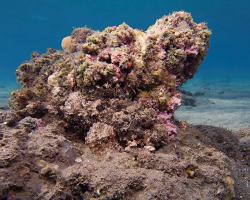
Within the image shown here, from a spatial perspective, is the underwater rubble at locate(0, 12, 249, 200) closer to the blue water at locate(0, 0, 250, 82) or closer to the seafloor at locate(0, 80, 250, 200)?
the seafloor at locate(0, 80, 250, 200)

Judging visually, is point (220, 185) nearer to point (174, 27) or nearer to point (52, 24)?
point (174, 27)

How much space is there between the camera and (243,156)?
6152mm

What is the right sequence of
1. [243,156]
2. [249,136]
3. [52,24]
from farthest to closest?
[52,24] < [249,136] < [243,156]

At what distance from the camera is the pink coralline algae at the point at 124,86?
457cm

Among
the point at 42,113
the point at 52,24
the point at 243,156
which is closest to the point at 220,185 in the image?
the point at 243,156

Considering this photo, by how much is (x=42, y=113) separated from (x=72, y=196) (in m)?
2.11

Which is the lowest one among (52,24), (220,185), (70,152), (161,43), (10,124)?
(220,185)

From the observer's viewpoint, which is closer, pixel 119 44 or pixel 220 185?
pixel 220 185

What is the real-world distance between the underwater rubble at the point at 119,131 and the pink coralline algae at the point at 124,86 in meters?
0.02

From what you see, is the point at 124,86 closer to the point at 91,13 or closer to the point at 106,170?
the point at 106,170

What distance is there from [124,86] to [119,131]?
2.44ft

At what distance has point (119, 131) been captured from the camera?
455 cm

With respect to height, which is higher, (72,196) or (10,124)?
(10,124)

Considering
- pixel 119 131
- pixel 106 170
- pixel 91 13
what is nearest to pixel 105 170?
pixel 106 170
